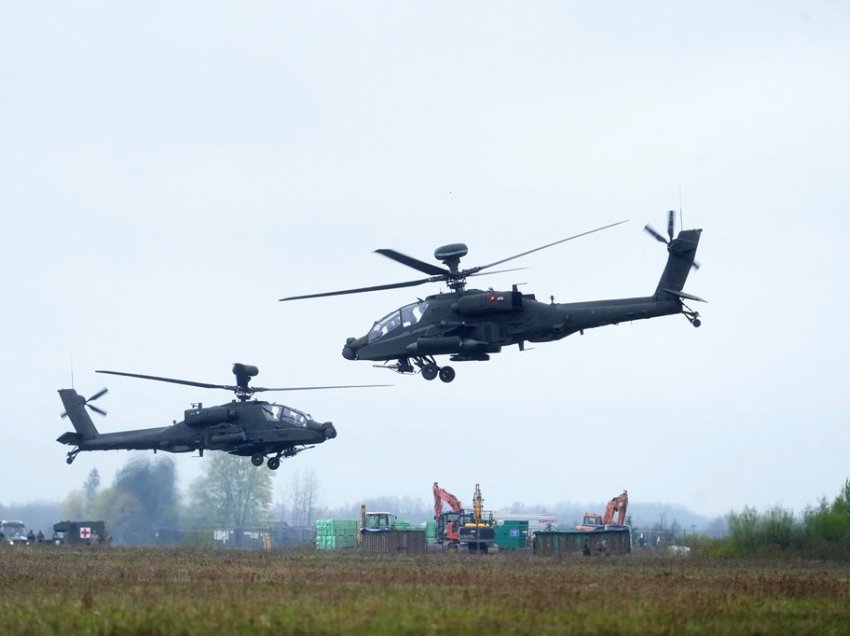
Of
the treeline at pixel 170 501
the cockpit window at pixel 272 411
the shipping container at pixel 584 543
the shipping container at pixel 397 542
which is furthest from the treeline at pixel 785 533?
the treeline at pixel 170 501

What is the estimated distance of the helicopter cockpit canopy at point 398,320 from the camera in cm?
3541

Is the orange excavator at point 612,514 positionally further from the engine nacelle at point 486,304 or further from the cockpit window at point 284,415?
the engine nacelle at point 486,304

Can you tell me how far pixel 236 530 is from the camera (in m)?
72.2

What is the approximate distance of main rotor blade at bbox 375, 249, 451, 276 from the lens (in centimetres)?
3204

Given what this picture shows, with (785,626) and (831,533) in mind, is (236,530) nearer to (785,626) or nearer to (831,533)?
(831,533)

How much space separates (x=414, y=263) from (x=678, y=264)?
6854 millimetres

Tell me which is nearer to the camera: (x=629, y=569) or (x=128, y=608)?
Answer: (x=128, y=608)

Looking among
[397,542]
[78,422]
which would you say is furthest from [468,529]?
[78,422]

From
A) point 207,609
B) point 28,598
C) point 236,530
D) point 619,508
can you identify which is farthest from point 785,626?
point 236,530

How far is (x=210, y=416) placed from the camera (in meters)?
44.2

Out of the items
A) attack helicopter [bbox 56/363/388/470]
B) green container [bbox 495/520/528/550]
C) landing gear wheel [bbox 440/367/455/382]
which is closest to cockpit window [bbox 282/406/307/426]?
attack helicopter [bbox 56/363/388/470]

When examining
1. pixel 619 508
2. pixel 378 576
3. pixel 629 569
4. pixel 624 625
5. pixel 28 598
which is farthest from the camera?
pixel 619 508

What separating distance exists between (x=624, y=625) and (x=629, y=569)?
13.1 meters

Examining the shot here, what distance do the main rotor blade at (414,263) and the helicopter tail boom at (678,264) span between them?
5.79 metres
